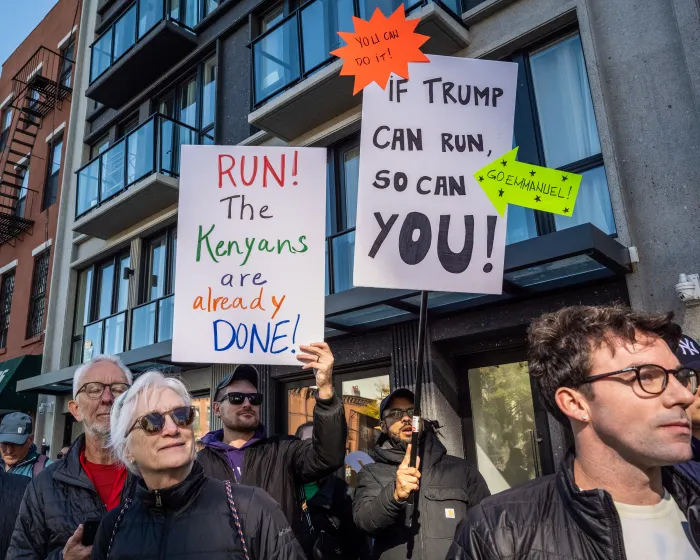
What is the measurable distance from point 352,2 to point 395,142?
597 centimetres

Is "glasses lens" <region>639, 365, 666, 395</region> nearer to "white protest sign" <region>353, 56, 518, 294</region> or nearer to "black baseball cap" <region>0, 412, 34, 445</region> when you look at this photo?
"white protest sign" <region>353, 56, 518, 294</region>

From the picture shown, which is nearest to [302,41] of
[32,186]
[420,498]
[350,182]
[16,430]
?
[350,182]

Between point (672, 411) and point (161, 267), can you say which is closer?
point (672, 411)

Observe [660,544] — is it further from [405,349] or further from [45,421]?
[45,421]

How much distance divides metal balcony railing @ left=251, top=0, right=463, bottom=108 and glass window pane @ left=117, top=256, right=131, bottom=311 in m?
5.31

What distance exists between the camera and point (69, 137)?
15117 mm

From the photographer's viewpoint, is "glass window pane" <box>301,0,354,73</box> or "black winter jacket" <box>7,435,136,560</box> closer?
"black winter jacket" <box>7,435,136,560</box>

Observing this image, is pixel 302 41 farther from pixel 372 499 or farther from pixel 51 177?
pixel 51 177

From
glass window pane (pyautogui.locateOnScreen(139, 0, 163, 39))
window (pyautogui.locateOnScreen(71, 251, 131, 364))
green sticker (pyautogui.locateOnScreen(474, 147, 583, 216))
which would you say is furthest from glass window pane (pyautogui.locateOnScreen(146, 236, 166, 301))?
green sticker (pyautogui.locateOnScreen(474, 147, 583, 216))

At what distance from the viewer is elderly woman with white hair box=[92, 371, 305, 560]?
187cm

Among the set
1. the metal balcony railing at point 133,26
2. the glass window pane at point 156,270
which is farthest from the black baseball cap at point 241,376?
the metal balcony railing at point 133,26

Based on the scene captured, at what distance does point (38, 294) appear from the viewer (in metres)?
15.4

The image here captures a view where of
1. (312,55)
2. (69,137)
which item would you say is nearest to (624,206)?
(312,55)

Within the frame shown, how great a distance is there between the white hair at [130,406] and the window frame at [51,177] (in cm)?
1541
